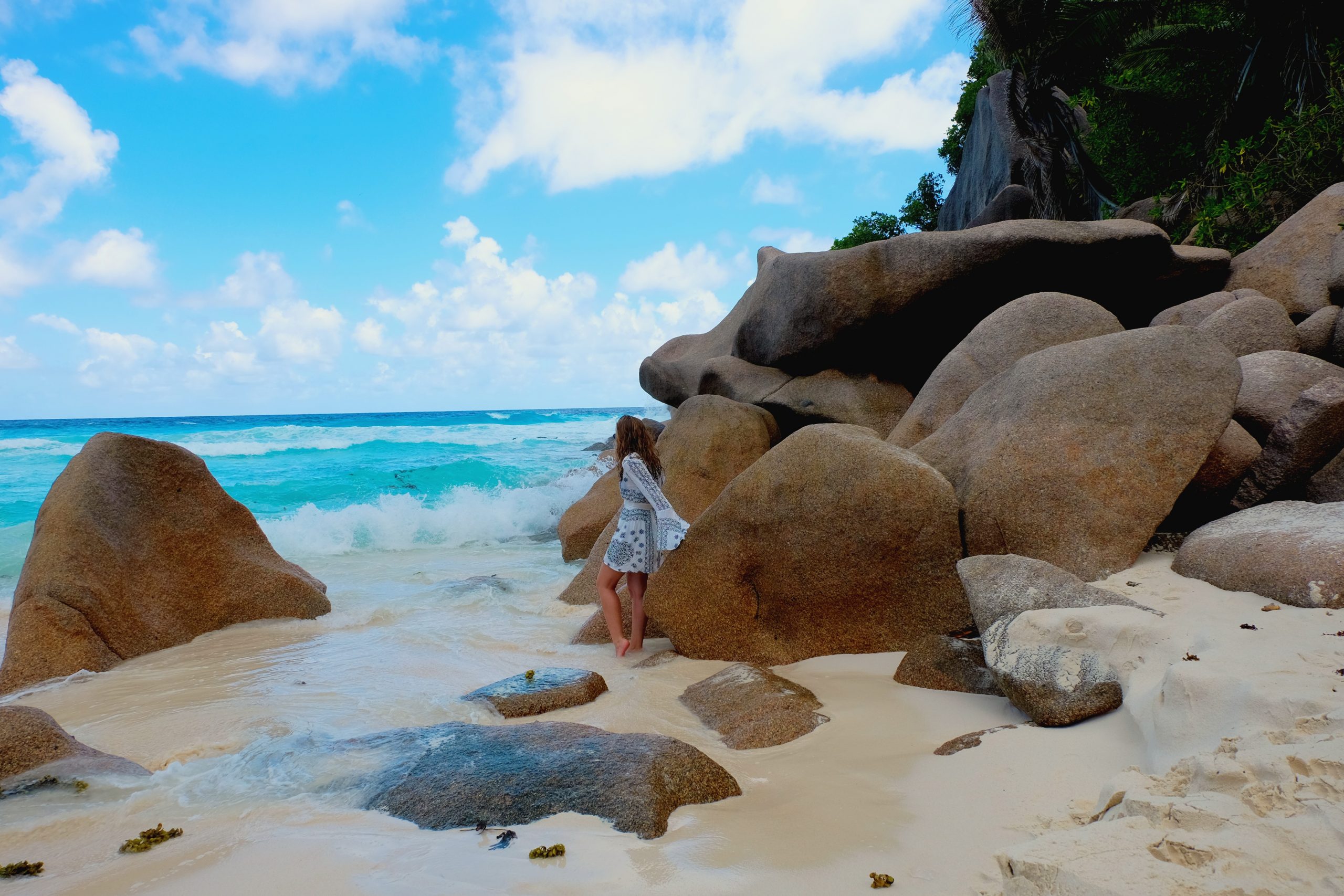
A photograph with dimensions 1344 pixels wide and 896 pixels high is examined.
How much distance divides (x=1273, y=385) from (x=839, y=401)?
516 cm

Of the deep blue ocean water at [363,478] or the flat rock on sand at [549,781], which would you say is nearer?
the flat rock on sand at [549,781]

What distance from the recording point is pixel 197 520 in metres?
6.80

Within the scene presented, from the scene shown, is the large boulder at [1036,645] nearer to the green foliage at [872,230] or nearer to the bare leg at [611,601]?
the bare leg at [611,601]

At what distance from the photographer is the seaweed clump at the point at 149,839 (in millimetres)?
2756

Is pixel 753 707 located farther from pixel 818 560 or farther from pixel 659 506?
pixel 659 506

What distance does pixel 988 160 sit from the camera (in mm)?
19375

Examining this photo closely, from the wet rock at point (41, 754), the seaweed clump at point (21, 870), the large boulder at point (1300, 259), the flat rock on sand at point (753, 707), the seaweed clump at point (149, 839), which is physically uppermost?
the large boulder at point (1300, 259)

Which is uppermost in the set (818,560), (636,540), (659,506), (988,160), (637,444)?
(988,160)

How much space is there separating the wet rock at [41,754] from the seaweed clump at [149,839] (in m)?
0.78

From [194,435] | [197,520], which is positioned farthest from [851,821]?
[194,435]

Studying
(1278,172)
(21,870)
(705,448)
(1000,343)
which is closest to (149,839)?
(21,870)

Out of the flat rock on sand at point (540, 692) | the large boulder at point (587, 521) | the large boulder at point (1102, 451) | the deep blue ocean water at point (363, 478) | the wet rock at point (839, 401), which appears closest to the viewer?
the flat rock on sand at point (540, 692)

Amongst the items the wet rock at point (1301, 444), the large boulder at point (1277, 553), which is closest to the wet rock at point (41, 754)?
the large boulder at point (1277, 553)

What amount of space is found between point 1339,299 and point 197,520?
1019 centimetres
